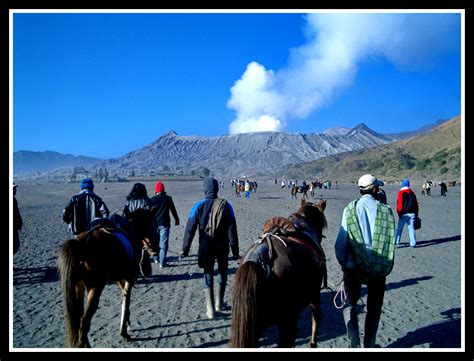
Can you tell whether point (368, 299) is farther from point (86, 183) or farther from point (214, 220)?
point (86, 183)

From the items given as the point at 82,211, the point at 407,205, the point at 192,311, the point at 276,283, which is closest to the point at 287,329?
the point at 276,283

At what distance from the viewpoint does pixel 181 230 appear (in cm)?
1488

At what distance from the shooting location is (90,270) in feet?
13.7

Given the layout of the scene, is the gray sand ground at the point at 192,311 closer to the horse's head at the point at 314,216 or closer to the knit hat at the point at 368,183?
the knit hat at the point at 368,183

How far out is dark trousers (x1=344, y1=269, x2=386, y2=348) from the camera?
4102 millimetres

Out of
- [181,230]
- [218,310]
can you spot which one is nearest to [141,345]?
[218,310]

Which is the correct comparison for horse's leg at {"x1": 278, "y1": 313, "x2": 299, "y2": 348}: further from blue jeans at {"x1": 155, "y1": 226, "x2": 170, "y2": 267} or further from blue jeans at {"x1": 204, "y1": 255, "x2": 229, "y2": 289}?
blue jeans at {"x1": 155, "y1": 226, "x2": 170, "y2": 267}

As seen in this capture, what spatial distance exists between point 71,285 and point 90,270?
0.30 meters

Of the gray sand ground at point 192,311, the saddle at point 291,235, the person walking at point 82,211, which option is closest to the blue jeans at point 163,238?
the gray sand ground at point 192,311

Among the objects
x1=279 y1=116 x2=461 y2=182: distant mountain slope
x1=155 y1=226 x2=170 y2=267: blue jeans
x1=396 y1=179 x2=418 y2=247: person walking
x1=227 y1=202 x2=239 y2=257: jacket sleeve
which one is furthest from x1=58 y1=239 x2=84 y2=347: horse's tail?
x1=279 y1=116 x2=461 y2=182: distant mountain slope
